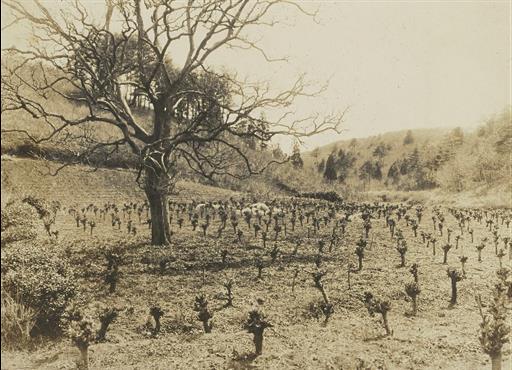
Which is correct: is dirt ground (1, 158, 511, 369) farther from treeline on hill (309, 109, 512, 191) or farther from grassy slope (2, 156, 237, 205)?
treeline on hill (309, 109, 512, 191)

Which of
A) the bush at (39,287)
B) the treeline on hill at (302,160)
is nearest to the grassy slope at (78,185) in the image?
the treeline on hill at (302,160)

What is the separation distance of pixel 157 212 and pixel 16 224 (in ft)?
13.1

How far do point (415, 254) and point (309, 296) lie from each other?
588 centimetres

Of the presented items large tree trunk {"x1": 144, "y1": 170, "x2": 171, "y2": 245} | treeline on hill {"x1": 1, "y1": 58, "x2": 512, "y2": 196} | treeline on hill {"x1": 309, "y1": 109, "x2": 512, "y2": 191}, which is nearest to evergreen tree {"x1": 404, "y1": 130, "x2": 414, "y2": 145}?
treeline on hill {"x1": 309, "y1": 109, "x2": 512, "y2": 191}

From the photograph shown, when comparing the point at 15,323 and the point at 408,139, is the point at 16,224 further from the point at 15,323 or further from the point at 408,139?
the point at 408,139

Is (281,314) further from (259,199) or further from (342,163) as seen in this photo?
(342,163)

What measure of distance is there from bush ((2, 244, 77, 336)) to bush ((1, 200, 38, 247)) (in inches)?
68.5

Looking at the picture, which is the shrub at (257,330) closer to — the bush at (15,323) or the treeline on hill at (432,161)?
the bush at (15,323)

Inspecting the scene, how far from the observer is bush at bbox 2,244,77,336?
25.3 feet

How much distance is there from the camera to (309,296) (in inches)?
376

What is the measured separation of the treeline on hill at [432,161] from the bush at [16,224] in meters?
38.9

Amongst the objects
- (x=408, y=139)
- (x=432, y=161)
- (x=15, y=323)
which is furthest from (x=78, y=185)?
(x=408, y=139)

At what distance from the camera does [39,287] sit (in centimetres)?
781

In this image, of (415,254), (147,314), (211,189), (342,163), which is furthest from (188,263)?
(342,163)
